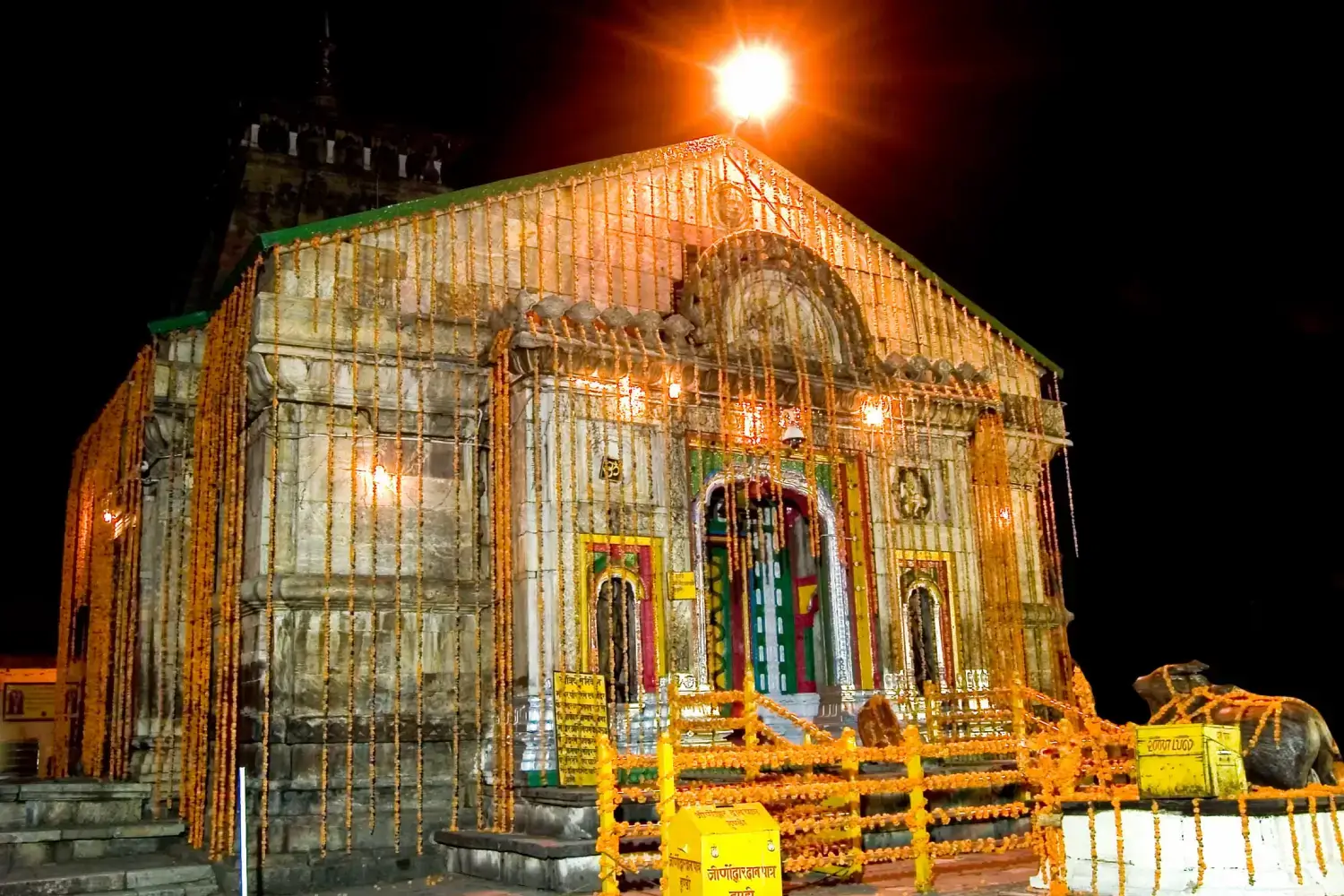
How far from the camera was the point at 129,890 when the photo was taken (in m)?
12.4

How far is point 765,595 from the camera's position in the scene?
19141 mm

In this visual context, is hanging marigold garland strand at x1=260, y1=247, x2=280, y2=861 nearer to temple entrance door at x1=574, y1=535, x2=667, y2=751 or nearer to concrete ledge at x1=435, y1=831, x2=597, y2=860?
concrete ledge at x1=435, y1=831, x2=597, y2=860

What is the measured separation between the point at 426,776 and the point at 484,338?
20.1 ft

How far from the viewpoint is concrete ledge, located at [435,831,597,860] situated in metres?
11.3

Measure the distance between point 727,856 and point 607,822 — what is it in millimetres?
1712

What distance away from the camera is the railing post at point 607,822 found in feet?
29.0

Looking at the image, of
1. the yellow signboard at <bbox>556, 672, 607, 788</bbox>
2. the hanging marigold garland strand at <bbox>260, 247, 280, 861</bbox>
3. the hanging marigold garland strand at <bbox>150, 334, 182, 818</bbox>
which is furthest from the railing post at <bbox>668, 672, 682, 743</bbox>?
the hanging marigold garland strand at <bbox>150, 334, 182, 818</bbox>

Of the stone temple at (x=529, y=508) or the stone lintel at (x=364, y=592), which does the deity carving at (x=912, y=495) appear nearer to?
the stone temple at (x=529, y=508)

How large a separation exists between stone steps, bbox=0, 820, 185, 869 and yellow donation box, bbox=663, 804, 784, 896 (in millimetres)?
9914

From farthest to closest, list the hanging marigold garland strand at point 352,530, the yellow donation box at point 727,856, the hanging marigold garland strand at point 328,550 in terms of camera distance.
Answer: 1. the hanging marigold garland strand at point 352,530
2. the hanging marigold garland strand at point 328,550
3. the yellow donation box at point 727,856

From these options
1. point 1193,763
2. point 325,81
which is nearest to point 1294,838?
point 1193,763

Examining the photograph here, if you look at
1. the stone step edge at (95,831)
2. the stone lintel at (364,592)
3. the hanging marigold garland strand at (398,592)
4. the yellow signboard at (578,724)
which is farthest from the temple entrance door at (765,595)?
the stone step edge at (95,831)

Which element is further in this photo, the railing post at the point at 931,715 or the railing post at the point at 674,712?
the railing post at the point at 931,715

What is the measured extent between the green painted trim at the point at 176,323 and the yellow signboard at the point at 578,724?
898 centimetres
